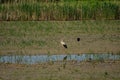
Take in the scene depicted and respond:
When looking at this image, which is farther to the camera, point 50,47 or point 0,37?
point 0,37

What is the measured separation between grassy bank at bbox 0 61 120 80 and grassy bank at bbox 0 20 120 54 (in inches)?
104

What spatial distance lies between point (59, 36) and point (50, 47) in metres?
3.31

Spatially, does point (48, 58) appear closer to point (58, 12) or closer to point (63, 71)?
point (63, 71)

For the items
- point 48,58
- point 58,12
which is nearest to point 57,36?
point 48,58

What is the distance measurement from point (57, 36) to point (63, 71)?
7822mm

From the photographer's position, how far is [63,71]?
11711mm

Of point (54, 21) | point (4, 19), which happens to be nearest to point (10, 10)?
point (4, 19)

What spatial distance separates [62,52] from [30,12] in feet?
38.6

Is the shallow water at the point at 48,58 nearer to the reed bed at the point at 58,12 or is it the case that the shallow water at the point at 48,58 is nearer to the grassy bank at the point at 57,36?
the grassy bank at the point at 57,36

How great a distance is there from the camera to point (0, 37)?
754 inches

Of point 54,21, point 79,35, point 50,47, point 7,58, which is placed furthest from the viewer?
point 54,21

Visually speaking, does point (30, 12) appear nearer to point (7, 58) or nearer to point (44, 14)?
point (44, 14)

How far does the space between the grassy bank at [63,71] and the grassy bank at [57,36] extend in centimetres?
265

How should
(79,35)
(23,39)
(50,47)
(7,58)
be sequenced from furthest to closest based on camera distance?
(79,35) → (23,39) → (50,47) → (7,58)
